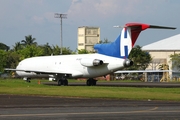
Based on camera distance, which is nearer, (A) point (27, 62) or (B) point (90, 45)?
(A) point (27, 62)

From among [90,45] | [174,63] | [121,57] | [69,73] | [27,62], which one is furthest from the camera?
[90,45]

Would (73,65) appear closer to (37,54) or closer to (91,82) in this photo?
(91,82)

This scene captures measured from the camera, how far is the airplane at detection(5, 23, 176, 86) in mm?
46688

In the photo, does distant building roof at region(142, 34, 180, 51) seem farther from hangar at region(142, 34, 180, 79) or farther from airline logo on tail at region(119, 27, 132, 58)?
airline logo on tail at region(119, 27, 132, 58)

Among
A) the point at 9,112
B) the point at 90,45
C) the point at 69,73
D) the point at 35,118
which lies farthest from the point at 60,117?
the point at 90,45

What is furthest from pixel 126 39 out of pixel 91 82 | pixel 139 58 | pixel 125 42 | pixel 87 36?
pixel 87 36

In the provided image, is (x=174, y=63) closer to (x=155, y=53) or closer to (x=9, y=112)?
(x=155, y=53)

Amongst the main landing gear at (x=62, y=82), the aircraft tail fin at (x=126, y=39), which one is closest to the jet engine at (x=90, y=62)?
the aircraft tail fin at (x=126, y=39)

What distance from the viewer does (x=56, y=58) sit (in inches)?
2202

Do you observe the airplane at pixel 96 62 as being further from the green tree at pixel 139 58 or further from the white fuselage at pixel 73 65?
the green tree at pixel 139 58

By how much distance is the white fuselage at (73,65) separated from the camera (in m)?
48.2

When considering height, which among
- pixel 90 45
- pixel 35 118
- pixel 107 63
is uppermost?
pixel 90 45

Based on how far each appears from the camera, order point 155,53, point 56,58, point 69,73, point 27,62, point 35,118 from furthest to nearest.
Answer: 1. point 155,53
2. point 27,62
3. point 56,58
4. point 69,73
5. point 35,118

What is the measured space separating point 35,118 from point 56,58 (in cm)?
3780
